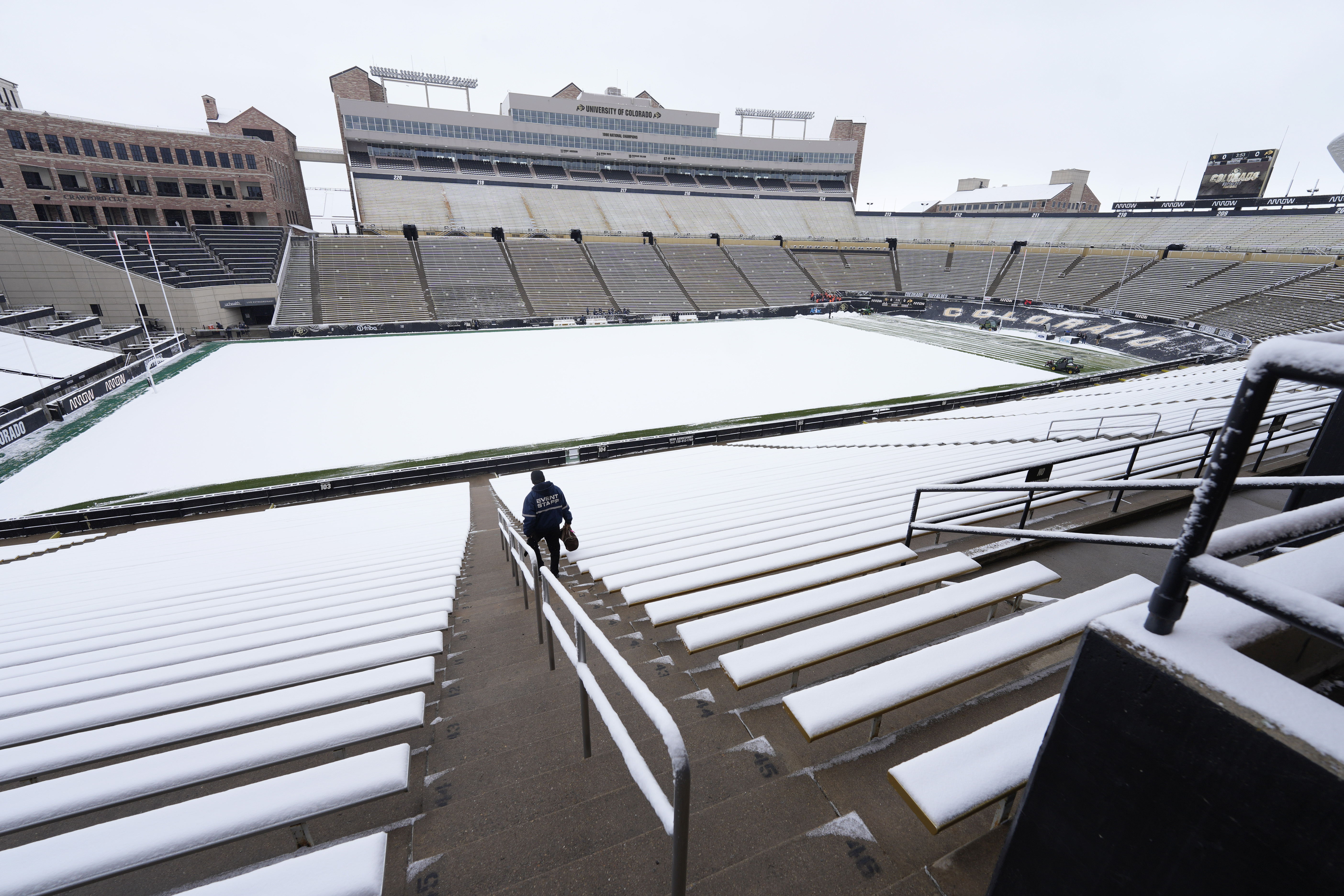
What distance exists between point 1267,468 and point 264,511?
1665 centimetres

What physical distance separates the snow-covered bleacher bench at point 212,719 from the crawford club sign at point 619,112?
73670 millimetres

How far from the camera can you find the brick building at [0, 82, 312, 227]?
128 feet

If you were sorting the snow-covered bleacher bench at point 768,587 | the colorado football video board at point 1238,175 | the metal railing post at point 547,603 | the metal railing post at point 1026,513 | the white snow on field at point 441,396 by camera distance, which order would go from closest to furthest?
1. the snow-covered bleacher bench at point 768,587
2. the metal railing post at point 547,603
3. the metal railing post at point 1026,513
4. the white snow on field at point 441,396
5. the colorado football video board at point 1238,175

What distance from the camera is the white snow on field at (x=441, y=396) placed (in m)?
16.3

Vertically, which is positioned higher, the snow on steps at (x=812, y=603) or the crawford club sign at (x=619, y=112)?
the crawford club sign at (x=619, y=112)

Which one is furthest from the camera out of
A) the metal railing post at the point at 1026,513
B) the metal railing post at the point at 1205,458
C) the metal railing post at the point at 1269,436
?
the metal railing post at the point at 1205,458

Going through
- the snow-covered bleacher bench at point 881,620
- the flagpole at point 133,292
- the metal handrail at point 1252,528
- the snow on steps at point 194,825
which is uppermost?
the metal handrail at point 1252,528

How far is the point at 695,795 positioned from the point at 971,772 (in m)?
1.21

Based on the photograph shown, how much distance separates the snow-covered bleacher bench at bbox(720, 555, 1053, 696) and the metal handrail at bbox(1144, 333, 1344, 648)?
1461mm

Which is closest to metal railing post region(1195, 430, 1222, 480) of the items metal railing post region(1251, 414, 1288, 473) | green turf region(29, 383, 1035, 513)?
metal railing post region(1251, 414, 1288, 473)

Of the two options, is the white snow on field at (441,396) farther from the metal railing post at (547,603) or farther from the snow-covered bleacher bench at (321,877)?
the snow-covered bleacher bench at (321,877)

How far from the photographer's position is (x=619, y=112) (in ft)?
224

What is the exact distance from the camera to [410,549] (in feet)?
24.7

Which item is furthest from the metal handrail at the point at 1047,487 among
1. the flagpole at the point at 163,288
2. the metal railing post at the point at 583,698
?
the flagpole at the point at 163,288
